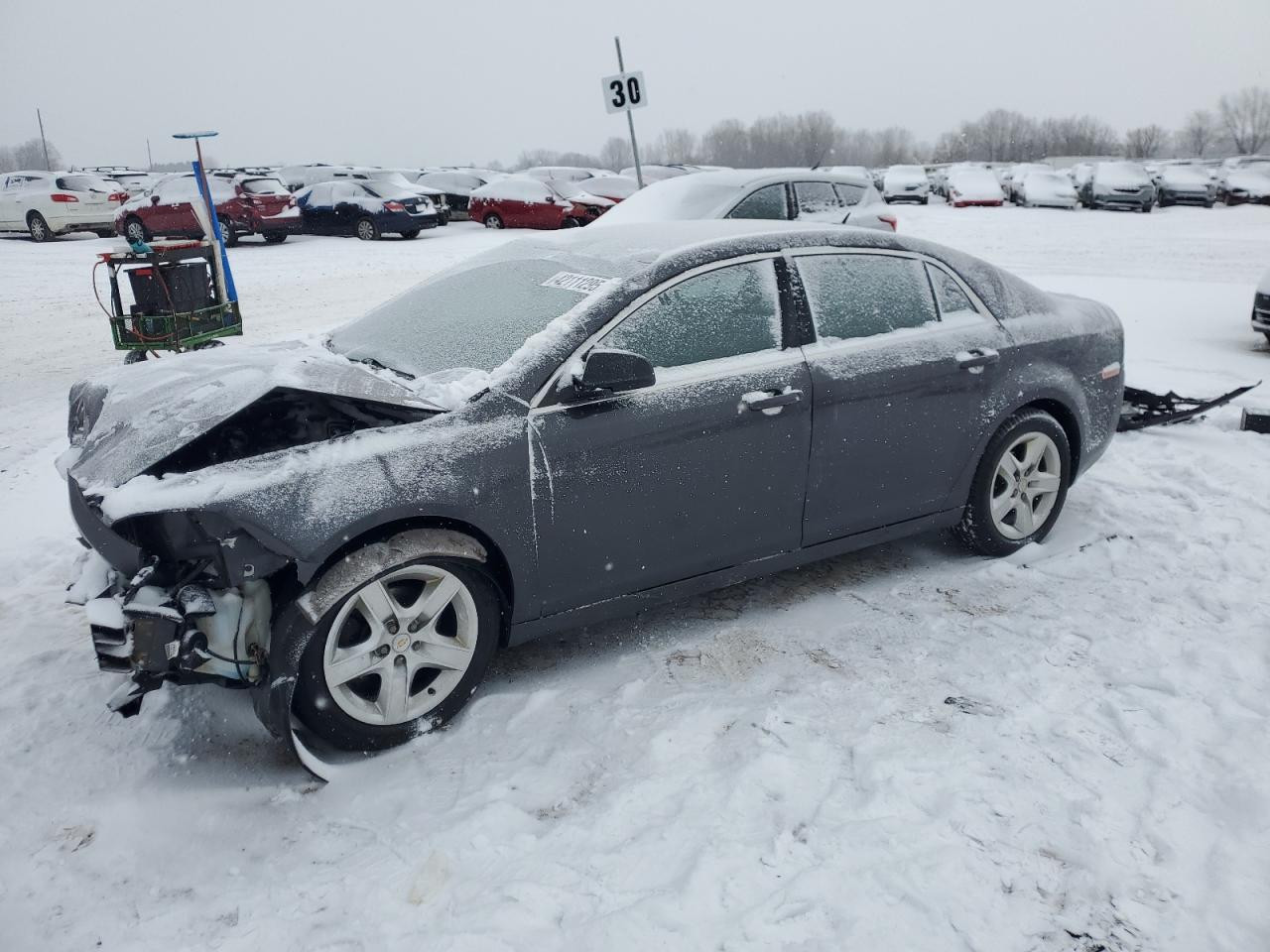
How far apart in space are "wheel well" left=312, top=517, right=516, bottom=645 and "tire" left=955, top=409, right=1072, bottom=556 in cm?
229

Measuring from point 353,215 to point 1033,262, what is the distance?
13.9 m

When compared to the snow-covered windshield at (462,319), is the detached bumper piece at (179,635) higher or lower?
lower

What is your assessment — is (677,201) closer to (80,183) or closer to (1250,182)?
(80,183)

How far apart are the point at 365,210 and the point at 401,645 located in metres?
18.9

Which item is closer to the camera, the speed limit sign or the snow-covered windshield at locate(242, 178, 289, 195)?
the speed limit sign

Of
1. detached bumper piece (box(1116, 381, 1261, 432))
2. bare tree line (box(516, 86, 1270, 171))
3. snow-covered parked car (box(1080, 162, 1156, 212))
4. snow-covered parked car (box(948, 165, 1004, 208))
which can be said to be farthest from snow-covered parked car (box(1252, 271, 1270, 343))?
bare tree line (box(516, 86, 1270, 171))

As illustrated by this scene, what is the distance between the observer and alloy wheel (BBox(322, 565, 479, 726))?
293 cm

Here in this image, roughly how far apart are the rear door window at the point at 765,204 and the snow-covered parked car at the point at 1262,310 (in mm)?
4363

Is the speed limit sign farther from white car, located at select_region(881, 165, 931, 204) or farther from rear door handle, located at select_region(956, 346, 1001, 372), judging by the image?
white car, located at select_region(881, 165, 931, 204)

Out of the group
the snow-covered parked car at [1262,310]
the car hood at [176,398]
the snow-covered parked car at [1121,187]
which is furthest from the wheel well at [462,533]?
the snow-covered parked car at [1121,187]

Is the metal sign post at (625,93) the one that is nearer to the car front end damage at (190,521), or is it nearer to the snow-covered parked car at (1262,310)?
the snow-covered parked car at (1262,310)

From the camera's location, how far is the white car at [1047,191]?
27266 mm

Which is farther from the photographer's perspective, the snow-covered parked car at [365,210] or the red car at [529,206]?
the red car at [529,206]

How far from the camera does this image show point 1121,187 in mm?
25969
